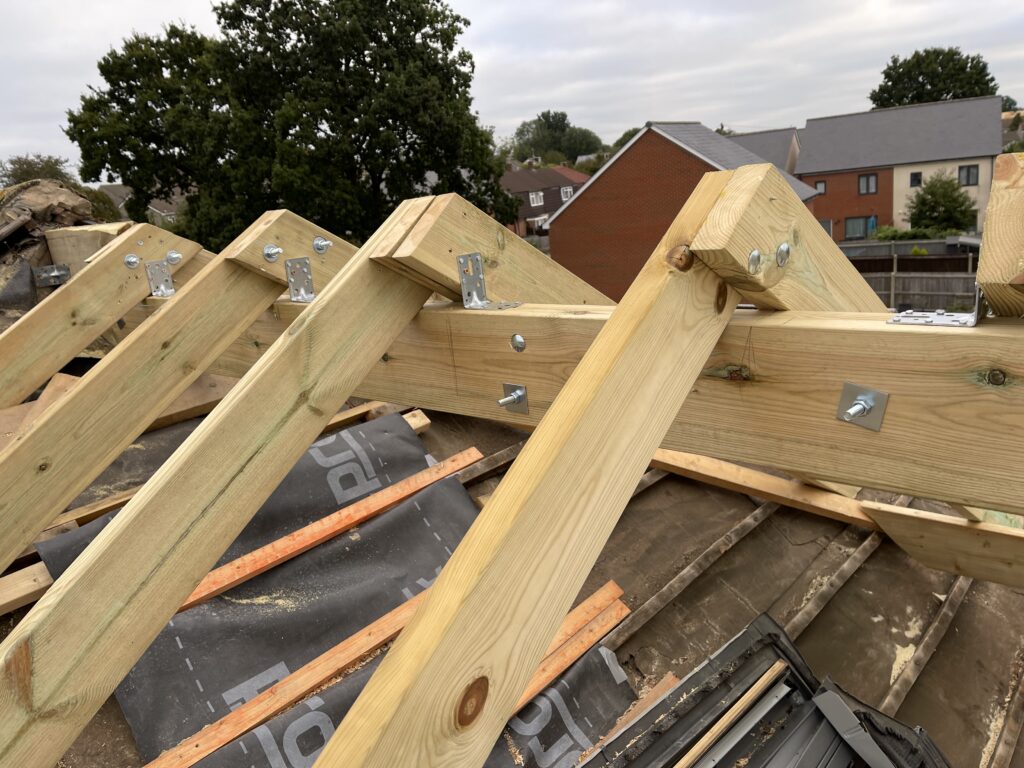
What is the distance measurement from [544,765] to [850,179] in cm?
4493

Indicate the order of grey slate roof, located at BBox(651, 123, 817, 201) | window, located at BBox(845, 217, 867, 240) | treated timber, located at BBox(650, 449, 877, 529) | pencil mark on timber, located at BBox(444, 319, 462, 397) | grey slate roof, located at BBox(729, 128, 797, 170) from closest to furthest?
pencil mark on timber, located at BBox(444, 319, 462, 397)
treated timber, located at BBox(650, 449, 877, 529)
grey slate roof, located at BBox(651, 123, 817, 201)
grey slate roof, located at BBox(729, 128, 797, 170)
window, located at BBox(845, 217, 867, 240)

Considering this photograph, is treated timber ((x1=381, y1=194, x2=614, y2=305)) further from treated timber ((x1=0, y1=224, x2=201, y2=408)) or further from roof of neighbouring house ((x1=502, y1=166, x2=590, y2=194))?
roof of neighbouring house ((x1=502, y1=166, x2=590, y2=194))

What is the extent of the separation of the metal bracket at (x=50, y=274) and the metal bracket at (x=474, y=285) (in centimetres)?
401

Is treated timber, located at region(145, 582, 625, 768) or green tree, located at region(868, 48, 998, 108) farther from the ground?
green tree, located at region(868, 48, 998, 108)

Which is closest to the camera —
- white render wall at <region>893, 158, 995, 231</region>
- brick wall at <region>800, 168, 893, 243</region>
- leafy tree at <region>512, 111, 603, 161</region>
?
white render wall at <region>893, 158, 995, 231</region>

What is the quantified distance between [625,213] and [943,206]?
67.0ft

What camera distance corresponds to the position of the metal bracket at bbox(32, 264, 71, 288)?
430cm

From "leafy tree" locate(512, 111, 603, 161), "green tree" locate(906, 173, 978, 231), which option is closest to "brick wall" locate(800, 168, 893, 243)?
"green tree" locate(906, 173, 978, 231)

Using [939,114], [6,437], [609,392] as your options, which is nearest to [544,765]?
[609,392]

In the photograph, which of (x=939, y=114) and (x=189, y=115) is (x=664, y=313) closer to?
(x=189, y=115)

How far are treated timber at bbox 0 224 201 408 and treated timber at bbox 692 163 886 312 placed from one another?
2.72 meters

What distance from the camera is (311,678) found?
241 centimetres

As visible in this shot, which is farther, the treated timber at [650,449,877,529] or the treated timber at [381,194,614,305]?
the treated timber at [650,449,877,529]

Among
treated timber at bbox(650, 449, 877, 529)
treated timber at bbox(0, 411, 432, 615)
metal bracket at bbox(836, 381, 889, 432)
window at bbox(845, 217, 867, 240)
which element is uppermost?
metal bracket at bbox(836, 381, 889, 432)
